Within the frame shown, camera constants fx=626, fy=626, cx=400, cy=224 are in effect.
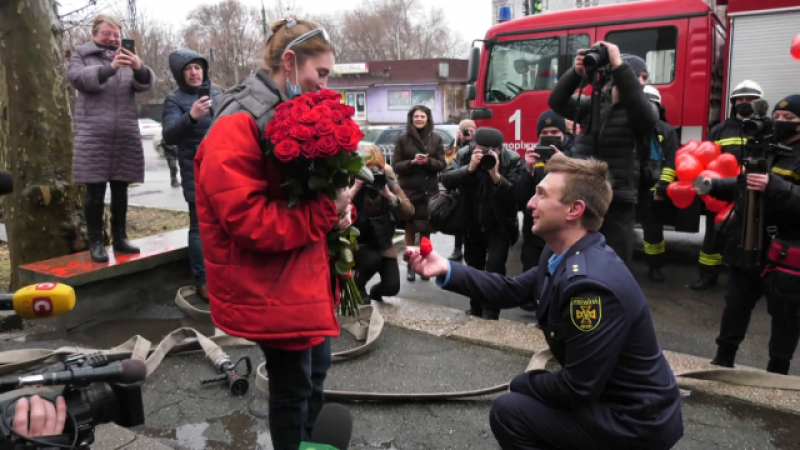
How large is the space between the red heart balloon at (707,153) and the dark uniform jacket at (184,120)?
434cm

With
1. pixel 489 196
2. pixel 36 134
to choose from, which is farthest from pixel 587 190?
pixel 36 134

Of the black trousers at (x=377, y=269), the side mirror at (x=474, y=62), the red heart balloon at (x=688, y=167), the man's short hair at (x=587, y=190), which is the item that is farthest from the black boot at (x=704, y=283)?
the man's short hair at (x=587, y=190)

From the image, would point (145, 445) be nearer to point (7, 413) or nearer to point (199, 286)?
point (7, 413)

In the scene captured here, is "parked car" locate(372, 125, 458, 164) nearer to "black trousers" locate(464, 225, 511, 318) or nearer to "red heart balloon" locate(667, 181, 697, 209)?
"red heart balloon" locate(667, 181, 697, 209)

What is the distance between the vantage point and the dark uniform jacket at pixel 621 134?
14.1 feet

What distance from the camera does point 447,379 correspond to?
381 centimetres

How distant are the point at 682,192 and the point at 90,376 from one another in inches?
219

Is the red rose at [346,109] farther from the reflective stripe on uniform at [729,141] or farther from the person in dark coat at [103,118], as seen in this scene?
the reflective stripe on uniform at [729,141]

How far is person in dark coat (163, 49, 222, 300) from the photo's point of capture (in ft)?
16.2

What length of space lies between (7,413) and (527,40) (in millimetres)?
7900

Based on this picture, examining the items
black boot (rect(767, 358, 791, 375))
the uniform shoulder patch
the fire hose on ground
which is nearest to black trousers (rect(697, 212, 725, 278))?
black boot (rect(767, 358, 791, 375))

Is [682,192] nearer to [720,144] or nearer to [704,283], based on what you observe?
[720,144]

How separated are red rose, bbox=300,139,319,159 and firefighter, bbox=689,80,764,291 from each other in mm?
5096

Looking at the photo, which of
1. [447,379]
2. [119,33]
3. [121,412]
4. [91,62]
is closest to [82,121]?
Answer: [91,62]
